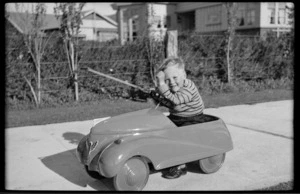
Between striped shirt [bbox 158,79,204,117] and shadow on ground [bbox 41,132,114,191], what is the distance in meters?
0.98

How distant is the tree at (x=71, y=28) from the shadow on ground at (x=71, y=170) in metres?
3.80

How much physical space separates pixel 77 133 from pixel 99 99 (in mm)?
3075

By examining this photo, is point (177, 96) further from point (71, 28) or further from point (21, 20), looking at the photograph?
point (21, 20)

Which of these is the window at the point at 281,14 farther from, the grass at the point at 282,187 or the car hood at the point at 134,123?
the car hood at the point at 134,123

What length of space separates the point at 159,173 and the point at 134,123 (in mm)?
690

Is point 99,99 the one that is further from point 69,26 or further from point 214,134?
point 214,134

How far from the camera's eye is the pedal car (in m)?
2.74

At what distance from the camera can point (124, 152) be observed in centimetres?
271

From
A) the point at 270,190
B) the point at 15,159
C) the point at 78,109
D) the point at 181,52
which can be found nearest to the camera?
the point at 270,190

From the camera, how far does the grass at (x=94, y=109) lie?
575 centimetres

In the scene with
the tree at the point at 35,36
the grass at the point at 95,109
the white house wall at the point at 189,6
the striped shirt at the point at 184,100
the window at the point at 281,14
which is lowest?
the grass at the point at 95,109

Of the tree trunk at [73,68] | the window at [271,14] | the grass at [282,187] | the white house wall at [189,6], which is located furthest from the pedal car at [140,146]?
the white house wall at [189,6]

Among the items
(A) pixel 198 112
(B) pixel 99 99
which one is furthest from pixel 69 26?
(A) pixel 198 112

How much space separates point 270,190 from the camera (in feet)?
9.11
